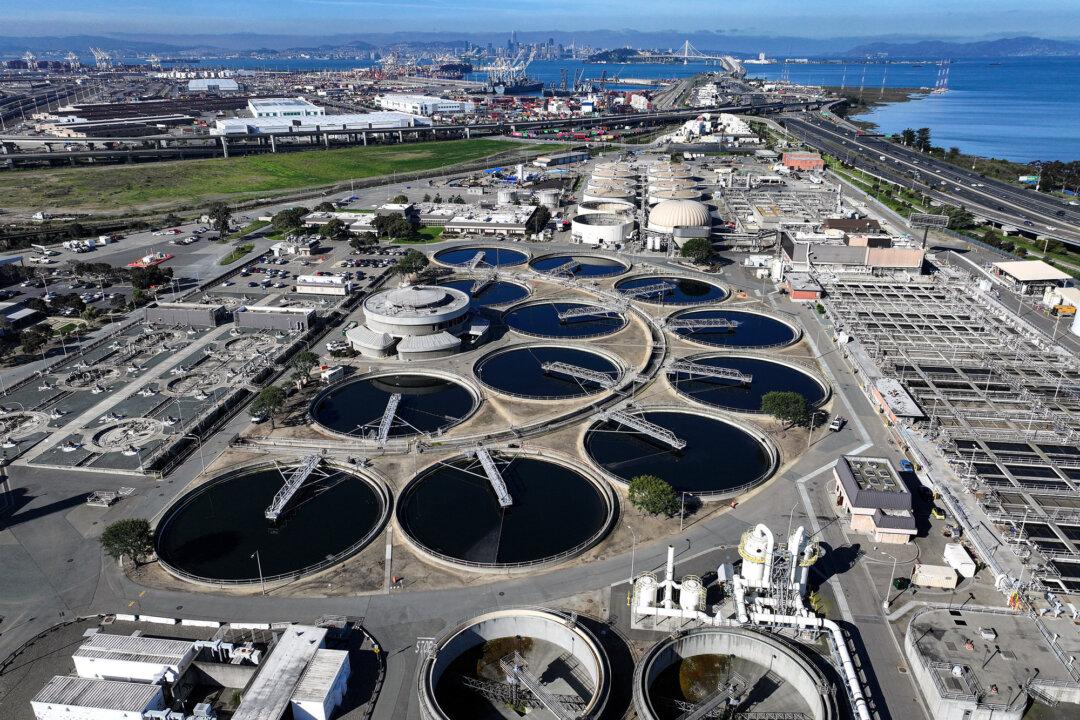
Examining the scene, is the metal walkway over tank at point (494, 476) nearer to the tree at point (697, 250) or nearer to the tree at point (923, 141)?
the tree at point (697, 250)

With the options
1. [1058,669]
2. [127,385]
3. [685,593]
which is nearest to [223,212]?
[127,385]

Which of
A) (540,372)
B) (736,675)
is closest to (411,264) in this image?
(540,372)

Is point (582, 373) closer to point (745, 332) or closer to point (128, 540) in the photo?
point (745, 332)

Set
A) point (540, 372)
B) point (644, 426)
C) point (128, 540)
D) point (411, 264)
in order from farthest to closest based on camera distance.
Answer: point (411, 264) < point (540, 372) < point (644, 426) < point (128, 540)

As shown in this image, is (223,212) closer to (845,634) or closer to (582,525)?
(582,525)

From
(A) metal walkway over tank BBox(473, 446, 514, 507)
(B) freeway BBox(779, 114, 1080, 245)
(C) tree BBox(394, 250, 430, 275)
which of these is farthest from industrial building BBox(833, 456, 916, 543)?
(B) freeway BBox(779, 114, 1080, 245)

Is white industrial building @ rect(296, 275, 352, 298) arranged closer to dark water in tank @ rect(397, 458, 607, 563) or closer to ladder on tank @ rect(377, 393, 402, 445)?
ladder on tank @ rect(377, 393, 402, 445)
